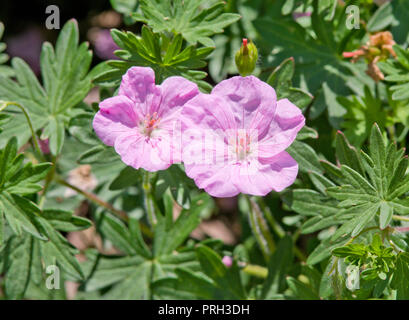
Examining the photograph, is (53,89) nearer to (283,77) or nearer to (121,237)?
(121,237)

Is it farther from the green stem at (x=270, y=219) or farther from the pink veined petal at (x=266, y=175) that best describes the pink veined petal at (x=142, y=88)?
the green stem at (x=270, y=219)

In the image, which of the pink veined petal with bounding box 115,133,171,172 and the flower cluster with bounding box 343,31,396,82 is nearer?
the pink veined petal with bounding box 115,133,171,172

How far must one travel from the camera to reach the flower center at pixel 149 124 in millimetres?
1797

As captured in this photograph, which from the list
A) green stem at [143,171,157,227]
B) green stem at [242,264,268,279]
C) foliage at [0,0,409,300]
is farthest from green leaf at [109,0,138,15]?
green stem at [242,264,268,279]

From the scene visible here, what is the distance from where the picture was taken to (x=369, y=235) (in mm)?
1910

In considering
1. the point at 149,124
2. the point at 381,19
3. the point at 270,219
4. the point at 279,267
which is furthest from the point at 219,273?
the point at 381,19

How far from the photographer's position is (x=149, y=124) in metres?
1.80

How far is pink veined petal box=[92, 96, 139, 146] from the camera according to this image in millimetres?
1702

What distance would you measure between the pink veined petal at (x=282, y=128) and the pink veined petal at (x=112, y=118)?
0.47 m

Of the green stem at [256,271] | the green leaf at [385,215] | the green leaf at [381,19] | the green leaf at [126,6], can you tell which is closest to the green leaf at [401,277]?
the green leaf at [385,215]

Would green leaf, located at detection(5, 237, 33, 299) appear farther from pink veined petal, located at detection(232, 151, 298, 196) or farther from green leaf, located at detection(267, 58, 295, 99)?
green leaf, located at detection(267, 58, 295, 99)

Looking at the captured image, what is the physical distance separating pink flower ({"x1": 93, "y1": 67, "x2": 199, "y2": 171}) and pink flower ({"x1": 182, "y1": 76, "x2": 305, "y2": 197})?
81 mm

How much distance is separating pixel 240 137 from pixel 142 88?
38 cm

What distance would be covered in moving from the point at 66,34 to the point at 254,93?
1017 millimetres
